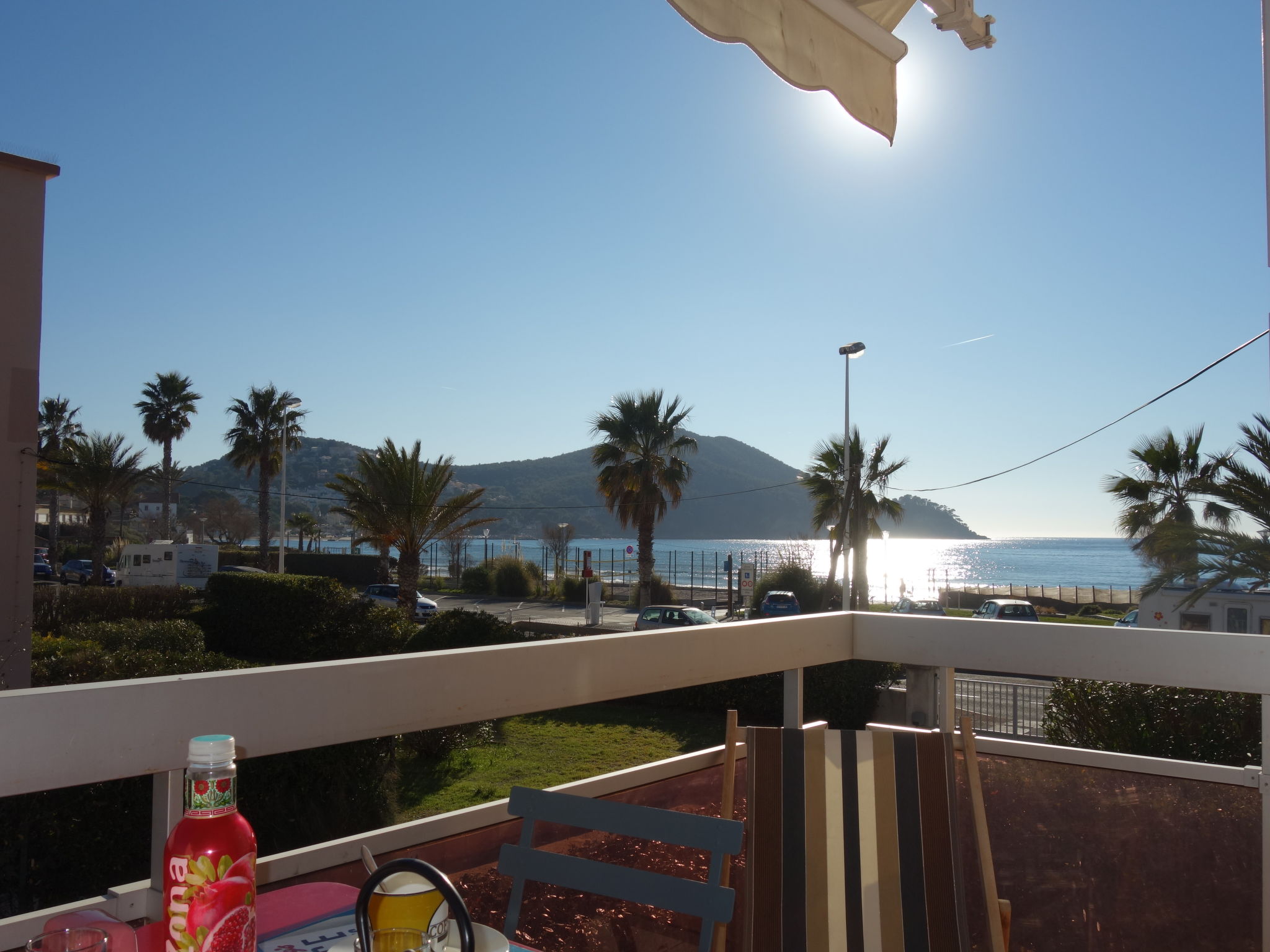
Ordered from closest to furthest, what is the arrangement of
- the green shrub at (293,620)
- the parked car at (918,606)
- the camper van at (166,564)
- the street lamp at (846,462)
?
the green shrub at (293,620)
the street lamp at (846,462)
the parked car at (918,606)
the camper van at (166,564)

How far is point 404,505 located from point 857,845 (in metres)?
22.9

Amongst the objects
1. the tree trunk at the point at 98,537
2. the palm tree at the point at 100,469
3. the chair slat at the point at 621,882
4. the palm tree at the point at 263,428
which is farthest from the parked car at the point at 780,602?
the tree trunk at the point at 98,537

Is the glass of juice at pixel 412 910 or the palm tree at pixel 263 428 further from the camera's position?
the palm tree at pixel 263 428

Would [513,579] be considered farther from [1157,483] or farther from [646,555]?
→ [1157,483]

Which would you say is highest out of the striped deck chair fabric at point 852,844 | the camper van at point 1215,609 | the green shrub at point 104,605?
the striped deck chair fabric at point 852,844

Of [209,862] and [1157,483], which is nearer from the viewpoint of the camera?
[209,862]

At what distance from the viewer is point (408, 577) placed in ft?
80.4

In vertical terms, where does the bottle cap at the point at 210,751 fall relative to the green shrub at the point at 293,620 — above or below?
above

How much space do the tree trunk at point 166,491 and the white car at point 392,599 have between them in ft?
37.4

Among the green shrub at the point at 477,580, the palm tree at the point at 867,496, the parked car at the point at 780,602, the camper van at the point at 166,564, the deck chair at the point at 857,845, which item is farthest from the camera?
the green shrub at the point at 477,580

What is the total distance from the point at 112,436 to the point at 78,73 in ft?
46.0

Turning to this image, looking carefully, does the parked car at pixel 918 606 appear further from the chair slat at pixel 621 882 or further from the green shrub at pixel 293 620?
the chair slat at pixel 621 882

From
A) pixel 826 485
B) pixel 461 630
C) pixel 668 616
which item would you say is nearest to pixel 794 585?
pixel 826 485

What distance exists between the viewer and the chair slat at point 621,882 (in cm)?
135
